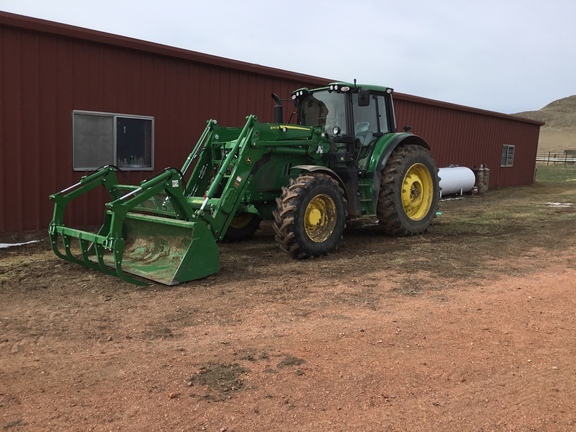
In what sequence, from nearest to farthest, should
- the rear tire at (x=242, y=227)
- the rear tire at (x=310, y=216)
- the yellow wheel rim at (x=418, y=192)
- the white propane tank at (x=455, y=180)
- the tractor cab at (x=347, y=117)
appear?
1. the rear tire at (x=310, y=216)
2. the tractor cab at (x=347, y=117)
3. the rear tire at (x=242, y=227)
4. the yellow wheel rim at (x=418, y=192)
5. the white propane tank at (x=455, y=180)

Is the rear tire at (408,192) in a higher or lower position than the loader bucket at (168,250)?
higher

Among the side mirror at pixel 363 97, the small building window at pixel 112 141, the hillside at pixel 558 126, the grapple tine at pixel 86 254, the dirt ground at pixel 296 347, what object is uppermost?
the hillside at pixel 558 126

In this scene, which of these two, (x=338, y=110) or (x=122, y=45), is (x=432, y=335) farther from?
(x=122, y=45)

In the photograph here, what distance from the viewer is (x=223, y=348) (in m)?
3.84

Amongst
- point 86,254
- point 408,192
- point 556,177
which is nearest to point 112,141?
point 86,254

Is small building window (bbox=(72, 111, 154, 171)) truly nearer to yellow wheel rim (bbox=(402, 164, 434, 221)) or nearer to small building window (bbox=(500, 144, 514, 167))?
yellow wheel rim (bbox=(402, 164, 434, 221))

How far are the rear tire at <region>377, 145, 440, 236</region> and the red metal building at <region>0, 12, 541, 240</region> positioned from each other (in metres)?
3.84

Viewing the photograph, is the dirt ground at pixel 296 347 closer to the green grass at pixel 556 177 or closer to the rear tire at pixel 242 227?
the rear tire at pixel 242 227

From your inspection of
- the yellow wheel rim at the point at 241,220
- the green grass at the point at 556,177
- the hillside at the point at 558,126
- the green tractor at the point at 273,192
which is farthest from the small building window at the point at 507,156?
the hillside at the point at 558,126

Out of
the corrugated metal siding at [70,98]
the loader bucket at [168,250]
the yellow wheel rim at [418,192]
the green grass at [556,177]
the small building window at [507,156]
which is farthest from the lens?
the green grass at [556,177]

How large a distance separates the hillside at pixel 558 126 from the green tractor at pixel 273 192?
244ft

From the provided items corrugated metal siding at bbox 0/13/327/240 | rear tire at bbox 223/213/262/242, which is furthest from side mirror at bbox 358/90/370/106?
corrugated metal siding at bbox 0/13/327/240

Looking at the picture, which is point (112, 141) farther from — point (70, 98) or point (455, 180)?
point (455, 180)

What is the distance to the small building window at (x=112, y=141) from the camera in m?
8.34
